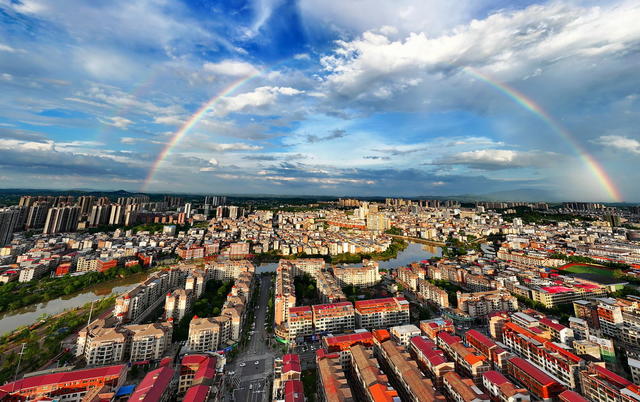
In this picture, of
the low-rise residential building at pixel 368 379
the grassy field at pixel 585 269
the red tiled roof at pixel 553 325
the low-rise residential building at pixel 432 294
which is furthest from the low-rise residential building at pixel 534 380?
the grassy field at pixel 585 269

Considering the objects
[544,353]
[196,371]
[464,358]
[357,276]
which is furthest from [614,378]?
[357,276]

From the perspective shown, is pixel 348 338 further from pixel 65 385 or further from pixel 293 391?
A: pixel 65 385

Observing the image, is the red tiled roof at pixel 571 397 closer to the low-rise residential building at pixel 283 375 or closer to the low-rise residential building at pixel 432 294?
the low-rise residential building at pixel 283 375

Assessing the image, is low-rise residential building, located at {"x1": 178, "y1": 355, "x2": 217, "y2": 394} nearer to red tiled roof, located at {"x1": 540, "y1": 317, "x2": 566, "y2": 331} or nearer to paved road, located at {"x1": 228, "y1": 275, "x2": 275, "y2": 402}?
paved road, located at {"x1": 228, "y1": 275, "x2": 275, "y2": 402}

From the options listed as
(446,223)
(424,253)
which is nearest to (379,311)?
(424,253)

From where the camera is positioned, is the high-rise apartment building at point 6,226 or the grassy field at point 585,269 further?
the high-rise apartment building at point 6,226

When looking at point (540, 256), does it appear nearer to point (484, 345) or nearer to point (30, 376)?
point (484, 345)
